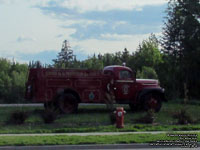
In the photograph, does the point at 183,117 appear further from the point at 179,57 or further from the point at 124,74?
the point at 179,57

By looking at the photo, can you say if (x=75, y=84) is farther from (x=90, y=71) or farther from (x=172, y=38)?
(x=172, y=38)

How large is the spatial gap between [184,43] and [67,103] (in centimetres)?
1969

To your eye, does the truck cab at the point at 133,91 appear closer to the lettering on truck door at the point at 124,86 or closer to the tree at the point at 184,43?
the lettering on truck door at the point at 124,86

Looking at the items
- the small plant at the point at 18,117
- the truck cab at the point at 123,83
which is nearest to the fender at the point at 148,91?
the truck cab at the point at 123,83

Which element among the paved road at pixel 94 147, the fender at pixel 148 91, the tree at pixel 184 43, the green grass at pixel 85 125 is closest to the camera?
the paved road at pixel 94 147

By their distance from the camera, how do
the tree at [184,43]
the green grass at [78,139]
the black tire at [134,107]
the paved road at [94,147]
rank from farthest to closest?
the tree at [184,43]
the black tire at [134,107]
the green grass at [78,139]
the paved road at [94,147]

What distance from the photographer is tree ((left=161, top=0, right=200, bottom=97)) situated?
36.8 metres

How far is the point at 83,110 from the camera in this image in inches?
902

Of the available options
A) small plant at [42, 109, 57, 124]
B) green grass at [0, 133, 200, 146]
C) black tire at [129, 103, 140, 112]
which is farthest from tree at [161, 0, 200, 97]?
green grass at [0, 133, 200, 146]

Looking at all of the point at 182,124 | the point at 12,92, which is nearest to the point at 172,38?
the point at 12,92

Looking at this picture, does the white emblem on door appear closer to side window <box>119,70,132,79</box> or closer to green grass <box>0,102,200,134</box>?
side window <box>119,70,132,79</box>

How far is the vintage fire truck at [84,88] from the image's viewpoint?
20.4 m

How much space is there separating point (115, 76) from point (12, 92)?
19422 millimetres

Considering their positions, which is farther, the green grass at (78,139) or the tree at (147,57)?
the tree at (147,57)
